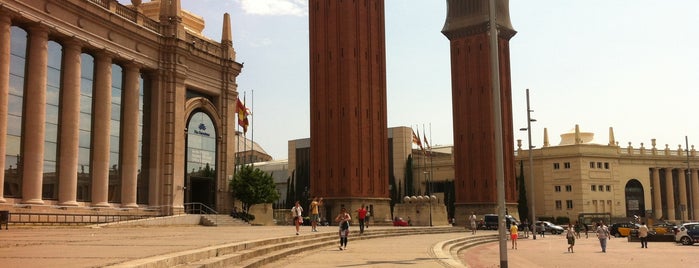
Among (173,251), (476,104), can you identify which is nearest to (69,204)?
(173,251)

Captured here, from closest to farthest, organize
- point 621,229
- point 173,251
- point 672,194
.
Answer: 1. point 173,251
2. point 621,229
3. point 672,194

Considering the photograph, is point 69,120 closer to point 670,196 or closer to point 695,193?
point 670,196

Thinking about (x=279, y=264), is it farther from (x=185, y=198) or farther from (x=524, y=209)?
(x=524, y=209)

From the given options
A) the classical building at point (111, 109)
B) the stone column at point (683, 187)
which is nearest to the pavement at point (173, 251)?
the classical building at point (111, 109)

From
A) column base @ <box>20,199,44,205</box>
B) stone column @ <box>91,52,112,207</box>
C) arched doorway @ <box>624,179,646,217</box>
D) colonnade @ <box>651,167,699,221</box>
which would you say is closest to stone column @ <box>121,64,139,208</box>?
stone column @ <box>91,52,112,207</box>

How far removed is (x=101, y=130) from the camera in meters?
39.8

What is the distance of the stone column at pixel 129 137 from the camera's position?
4191 centimetres

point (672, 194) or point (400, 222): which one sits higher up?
point (672, 194)

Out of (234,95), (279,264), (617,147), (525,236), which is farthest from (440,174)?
(279,264)

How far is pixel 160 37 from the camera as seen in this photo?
4497 centimetres

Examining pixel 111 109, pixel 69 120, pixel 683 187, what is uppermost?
pixel 111 109

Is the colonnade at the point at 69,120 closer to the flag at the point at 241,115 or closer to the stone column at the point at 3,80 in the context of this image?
the stone column at the point at 3,80

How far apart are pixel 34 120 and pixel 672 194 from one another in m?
97.0

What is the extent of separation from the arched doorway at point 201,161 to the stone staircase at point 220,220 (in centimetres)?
293
